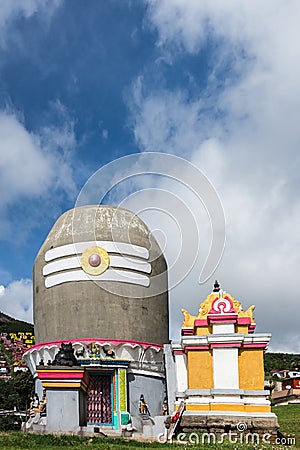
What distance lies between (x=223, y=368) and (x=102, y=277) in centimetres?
973

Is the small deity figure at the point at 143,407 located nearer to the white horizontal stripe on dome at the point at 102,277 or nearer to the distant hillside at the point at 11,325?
the white horizontal stripe on dome at the point at 102,277

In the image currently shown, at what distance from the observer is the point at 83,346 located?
26234 mm

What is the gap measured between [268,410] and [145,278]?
11.3 metres

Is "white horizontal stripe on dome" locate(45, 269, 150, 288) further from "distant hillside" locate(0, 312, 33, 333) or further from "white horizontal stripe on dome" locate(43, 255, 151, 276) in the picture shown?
"distant hillside" locate(0, 312, 33, 333)

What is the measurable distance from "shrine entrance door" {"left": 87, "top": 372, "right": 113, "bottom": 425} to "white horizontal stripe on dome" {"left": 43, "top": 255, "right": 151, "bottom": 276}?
5.50 m

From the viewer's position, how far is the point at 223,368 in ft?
64.3

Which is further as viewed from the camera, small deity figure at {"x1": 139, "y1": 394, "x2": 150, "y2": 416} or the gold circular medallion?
the gold circular medallion

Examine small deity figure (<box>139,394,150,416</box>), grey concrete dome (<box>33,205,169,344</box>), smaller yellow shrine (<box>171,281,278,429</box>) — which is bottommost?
small deity figure (<box>139,394,150,416</box>)

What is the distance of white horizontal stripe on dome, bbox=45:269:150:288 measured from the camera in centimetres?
2771

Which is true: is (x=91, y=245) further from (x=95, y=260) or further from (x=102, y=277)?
(x=102, y=277)

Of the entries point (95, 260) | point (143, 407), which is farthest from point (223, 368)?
point (95, 260)

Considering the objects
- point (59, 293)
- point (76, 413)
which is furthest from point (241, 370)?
point (59, 293)

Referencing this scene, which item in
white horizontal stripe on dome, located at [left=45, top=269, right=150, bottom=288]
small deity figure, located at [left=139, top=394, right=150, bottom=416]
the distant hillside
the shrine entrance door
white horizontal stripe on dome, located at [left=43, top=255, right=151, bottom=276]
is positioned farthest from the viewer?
the distant hillside

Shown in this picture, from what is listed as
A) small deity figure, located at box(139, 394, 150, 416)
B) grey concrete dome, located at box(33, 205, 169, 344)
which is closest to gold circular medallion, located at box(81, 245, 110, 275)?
grey concrete dome, located at box(33, 205, 169, 344)
